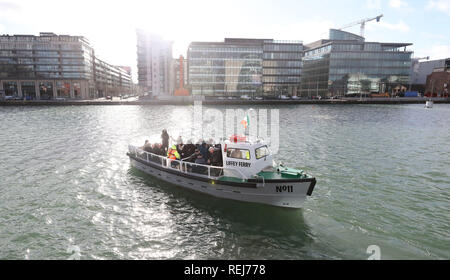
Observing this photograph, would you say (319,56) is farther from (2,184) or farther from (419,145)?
(2,184)

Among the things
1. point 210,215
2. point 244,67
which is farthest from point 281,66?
point 210,215

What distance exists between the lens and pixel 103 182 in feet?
56.5

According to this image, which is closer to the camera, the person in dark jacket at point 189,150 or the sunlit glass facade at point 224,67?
the person in dark jacket at point 189,150

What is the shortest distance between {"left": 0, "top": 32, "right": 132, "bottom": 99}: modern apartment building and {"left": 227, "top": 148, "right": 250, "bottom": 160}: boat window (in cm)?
12755

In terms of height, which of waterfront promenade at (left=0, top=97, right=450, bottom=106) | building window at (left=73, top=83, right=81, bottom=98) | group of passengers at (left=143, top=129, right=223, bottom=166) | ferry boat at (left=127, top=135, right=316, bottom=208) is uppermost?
building window at (left=73, top=83, right=81, bottom=98)

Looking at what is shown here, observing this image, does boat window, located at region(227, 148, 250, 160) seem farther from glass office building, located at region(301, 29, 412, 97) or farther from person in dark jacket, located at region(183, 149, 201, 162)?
glass office building, located at region(301, 29, 412, 97)

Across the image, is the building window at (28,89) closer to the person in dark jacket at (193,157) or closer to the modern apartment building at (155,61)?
the modern apartment building at (155,61)

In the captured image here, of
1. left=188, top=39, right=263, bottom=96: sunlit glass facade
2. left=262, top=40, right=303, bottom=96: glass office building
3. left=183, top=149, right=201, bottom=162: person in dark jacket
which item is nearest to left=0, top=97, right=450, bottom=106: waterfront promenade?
left=188, top=39, right=263, bottom=96: sunlit glass facade

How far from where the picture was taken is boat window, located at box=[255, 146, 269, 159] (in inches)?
547

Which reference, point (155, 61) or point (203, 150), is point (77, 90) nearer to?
point (155, 61)

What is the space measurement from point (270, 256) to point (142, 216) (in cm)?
687

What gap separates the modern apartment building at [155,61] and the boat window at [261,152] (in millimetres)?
131744

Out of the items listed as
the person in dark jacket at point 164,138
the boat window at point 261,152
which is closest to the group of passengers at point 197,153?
the person in dark jacket at point 164,138

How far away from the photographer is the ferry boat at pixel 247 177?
Result: 12625 mm
